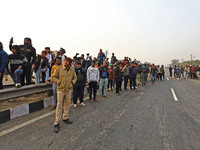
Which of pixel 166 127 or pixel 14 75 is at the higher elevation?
pixel 14 75

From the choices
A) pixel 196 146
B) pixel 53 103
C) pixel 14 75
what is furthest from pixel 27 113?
pixel 196 146

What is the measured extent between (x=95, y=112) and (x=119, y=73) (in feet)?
13.4

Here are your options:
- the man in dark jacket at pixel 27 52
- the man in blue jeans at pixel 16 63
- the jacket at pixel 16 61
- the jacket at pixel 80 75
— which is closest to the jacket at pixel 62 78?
the jacket at pixel 80 75

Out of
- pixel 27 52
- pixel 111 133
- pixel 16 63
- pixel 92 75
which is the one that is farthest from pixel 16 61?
pixel 111 133

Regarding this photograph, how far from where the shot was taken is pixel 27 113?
4090 mm

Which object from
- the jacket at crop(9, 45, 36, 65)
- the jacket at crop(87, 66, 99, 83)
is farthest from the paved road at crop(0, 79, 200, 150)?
the jacket at crop(9, 45, 36, 65)

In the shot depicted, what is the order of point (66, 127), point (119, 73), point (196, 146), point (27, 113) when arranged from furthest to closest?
point (119, 73), point (27, 113), point (66, 127), point (196, 146)

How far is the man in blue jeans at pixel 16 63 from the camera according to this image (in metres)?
4.21

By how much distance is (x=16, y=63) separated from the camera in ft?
14.3

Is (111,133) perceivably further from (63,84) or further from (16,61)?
(16,61)

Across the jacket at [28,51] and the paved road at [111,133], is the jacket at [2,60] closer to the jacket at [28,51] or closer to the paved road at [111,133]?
the jacket at [28,51]

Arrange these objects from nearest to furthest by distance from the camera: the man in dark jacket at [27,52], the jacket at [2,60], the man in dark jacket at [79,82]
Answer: the jacket at [2,60], the man in dark jacket at [27,52], the man in dark jacket at [79,82]

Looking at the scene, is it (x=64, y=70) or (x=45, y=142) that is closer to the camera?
(x=45, y=142)

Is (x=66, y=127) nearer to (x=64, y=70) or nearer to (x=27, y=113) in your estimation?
(x=64, y=70)
